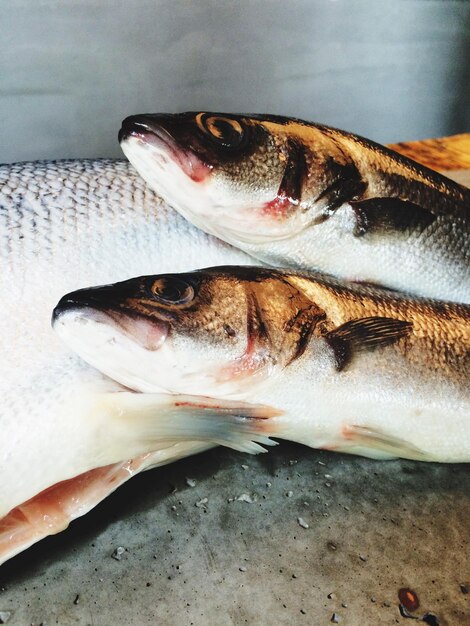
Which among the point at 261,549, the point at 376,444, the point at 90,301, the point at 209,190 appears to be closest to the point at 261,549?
the point at 261,549

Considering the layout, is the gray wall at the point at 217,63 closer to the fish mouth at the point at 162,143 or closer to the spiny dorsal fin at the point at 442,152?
the spiny dorsal fin at the point at 442,152

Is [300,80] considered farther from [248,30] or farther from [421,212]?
[421,212]

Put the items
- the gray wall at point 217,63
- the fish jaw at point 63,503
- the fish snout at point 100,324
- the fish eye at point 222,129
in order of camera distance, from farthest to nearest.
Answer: the gray wall at point 217,63 → the fish eye at point 222,129 → the fish jaw at point 63,503 → the fish snout at point 100,324

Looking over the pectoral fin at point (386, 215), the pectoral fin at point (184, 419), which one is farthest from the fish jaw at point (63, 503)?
the pectoral fin at point (386, 215)

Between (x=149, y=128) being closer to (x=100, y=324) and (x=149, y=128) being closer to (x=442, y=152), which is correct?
(x=100, y=324)

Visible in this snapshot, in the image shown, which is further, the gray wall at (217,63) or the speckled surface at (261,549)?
the gray wall at (217,63)

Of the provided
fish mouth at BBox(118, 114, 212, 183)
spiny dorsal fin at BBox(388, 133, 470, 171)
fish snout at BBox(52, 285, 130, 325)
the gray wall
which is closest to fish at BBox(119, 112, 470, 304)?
fish mouth at BBox(118, 114, 212, 183)

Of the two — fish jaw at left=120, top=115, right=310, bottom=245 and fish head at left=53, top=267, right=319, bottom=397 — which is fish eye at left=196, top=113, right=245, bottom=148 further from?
fish head at left=53, top=267, right=319, bottom=397
